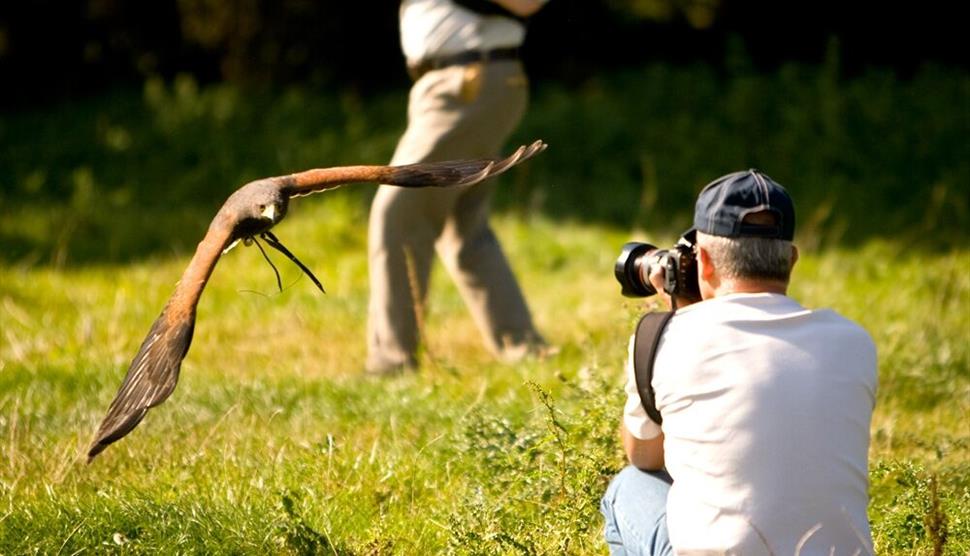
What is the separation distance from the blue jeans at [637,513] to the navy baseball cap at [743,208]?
0.62m

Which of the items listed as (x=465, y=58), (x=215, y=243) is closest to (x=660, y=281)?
(x=215, y=243)

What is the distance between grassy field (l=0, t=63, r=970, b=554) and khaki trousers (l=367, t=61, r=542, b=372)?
0.21 meters

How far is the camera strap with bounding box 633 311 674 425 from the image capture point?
3.14 m

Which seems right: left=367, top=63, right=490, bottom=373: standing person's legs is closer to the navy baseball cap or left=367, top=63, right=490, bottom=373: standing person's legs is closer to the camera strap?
the camera strap

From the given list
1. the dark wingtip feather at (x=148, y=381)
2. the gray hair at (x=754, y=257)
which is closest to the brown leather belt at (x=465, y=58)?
the dark wingtip feather at (x=148, y=381)

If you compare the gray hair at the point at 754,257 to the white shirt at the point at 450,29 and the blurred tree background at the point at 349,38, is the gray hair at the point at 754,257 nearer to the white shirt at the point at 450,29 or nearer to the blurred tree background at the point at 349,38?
the white shirt at the point at 450,29

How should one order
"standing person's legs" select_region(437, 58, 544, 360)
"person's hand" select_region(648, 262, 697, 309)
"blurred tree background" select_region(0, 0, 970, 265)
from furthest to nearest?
"blurred tree background" select_region(0, 0, 970, 265), "standing person's legs" select_region(437, 58, 544, 360), "person's hand" select_region(648, 262, 697, 309)

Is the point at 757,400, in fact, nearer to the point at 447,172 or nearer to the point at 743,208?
the point at 743,208

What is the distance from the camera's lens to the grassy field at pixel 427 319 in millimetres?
3756

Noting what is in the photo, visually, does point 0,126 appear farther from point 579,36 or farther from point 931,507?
point 931,507

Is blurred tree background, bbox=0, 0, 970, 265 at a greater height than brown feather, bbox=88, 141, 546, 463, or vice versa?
brown feather, bbox=88, 141, 546, 463

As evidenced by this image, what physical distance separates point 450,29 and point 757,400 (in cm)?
295

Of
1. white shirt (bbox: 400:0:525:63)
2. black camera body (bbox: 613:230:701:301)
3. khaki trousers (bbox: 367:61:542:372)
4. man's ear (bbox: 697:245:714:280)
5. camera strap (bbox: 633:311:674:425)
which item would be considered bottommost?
khaki trousers (bbox: 367:61:542:372)

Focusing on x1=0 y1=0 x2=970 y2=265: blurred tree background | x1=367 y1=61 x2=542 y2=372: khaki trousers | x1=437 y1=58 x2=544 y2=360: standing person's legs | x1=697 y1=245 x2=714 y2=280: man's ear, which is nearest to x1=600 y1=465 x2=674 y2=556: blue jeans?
x1=697 y1=245 x2=714 y2=280: man's ear
